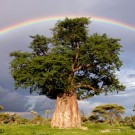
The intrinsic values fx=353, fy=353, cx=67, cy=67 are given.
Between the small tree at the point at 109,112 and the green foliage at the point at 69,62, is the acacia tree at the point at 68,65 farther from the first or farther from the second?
the small tree at the point at 109,112

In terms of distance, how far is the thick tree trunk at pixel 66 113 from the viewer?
191ft

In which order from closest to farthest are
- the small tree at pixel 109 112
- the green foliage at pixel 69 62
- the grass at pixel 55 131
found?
the grass at pixel 55 131, the green foliage at pixel 69 62, the small tree at pixel 109 112

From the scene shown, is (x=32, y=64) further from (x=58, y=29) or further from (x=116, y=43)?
(x=116, y=43)

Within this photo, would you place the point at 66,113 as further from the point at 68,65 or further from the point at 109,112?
the point at 109,112

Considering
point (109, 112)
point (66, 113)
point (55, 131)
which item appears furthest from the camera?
point (109, 112)

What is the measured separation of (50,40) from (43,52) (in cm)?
241

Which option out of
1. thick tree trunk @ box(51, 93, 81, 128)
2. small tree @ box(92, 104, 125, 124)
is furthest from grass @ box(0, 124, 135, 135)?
small tree @ box(92, 104, 125, 124)

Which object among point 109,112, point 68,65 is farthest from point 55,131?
point 109,112

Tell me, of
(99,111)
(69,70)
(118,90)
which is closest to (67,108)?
(69,70)

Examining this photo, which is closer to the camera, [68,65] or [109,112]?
[68,65]

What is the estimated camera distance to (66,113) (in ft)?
192

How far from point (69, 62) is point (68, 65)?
2.19 feet

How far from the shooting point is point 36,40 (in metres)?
61.1

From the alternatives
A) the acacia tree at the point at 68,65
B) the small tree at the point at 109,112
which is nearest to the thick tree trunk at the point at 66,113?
the acacia tree at the point at 68,65
